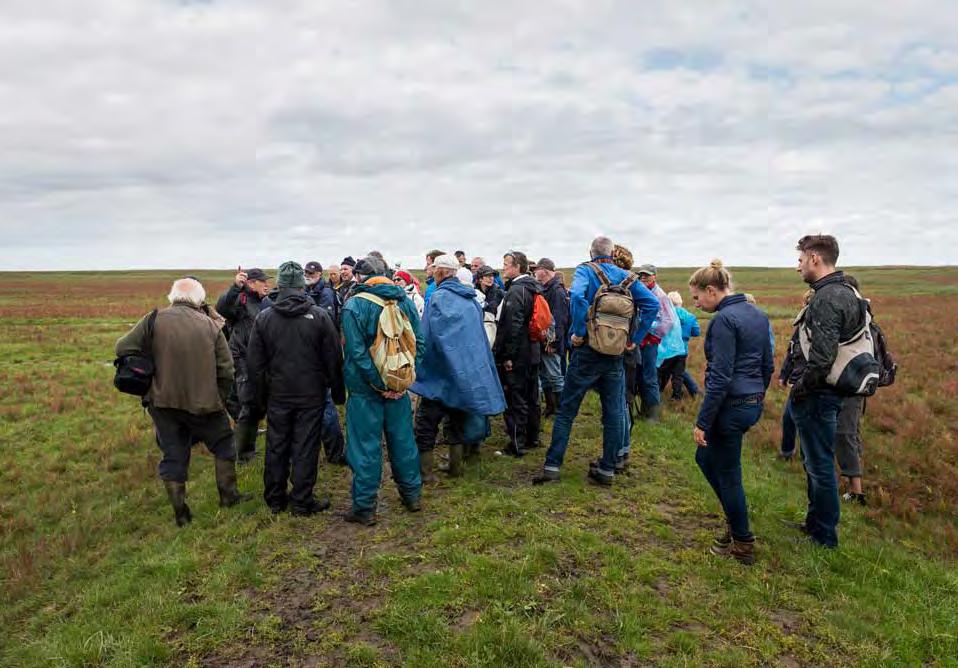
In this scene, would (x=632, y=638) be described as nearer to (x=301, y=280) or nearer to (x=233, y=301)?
(x=301, y=280)

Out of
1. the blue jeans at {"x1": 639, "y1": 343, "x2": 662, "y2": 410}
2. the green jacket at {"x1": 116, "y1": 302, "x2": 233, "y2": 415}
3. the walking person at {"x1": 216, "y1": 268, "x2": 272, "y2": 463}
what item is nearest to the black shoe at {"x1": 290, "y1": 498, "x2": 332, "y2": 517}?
the green jacket at {"x1": 116, "y1": 302, "x2": 233, "y2": 415}

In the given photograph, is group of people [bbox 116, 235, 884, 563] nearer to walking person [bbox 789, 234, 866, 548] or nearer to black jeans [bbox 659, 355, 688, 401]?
walking person [bbox 789, 234, 866, 548]

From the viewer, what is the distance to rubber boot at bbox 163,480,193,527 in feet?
20.7

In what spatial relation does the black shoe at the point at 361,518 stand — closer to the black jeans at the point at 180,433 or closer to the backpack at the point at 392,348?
the backpack at the point at 392,348

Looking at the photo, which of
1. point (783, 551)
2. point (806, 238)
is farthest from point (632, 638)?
point (806, 238)

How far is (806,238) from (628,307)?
1.91 metres

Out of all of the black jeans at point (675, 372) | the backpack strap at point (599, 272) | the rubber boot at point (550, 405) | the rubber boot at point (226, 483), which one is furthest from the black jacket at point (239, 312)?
the black jeans at point (675, 372)

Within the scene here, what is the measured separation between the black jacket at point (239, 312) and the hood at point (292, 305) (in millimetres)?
2486

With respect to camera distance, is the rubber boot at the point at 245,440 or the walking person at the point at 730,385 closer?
the walking person at the point at 730,385

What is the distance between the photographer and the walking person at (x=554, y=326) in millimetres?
9367

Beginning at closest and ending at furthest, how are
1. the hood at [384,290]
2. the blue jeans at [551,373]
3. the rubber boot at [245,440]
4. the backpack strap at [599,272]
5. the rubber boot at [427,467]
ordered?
1. the hood at [384,290]
2. the backpack strap at [599,272]
3. the rubber boot at [427,467]
4. the rubber boot at [245,440]
5. the blue jeans at [551,373]

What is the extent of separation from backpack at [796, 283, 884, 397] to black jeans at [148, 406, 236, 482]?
6297 mm

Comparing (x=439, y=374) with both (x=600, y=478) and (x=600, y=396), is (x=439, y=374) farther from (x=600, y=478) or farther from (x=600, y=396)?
(x=600, y=478)

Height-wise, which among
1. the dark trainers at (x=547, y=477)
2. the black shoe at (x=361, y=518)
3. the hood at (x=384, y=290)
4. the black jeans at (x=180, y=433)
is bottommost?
the black shoe at (x=361, y=518)
